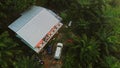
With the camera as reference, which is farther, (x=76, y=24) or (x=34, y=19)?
(x=76, y=24)

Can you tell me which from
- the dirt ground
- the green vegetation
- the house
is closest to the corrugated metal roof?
the house

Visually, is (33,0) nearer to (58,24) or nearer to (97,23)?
(58,24)

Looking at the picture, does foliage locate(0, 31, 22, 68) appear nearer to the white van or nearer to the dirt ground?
the dirt ground

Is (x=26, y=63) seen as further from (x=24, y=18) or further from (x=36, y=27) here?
(x=24, y=18)

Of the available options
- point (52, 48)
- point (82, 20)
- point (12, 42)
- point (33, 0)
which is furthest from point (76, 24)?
point (12, 42)

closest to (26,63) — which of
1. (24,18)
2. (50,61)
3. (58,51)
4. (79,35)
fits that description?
(50,61)


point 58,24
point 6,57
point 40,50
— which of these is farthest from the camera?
point 58,24

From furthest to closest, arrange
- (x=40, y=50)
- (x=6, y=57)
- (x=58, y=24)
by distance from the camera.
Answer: (x=58, y=24), (x=40, y=50), (x=6, y=57)
